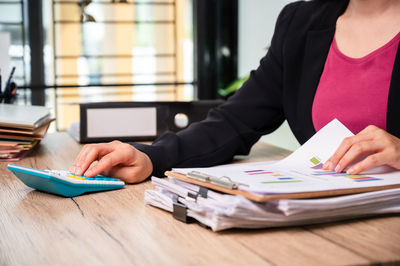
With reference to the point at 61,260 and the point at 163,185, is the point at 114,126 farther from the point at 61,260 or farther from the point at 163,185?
the point at 61,260

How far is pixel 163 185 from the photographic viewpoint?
0.90 m

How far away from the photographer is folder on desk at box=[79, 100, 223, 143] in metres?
1.65

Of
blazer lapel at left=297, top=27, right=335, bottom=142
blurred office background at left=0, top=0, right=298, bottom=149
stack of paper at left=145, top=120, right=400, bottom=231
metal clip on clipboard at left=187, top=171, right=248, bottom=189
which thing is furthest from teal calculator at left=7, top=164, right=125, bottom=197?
blurred office background at left=0, top=0, right=298, bottom=149

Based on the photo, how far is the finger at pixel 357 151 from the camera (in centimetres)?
92

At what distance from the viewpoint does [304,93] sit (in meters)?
1.35

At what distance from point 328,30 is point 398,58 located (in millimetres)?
215

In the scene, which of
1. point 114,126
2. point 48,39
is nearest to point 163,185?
point 114,126

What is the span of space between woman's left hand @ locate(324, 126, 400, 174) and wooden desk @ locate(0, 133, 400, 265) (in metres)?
0.11

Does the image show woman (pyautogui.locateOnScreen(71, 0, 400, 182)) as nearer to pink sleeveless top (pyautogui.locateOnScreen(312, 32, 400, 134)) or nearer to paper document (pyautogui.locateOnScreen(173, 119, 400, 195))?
pink sleeveless top (pyautogui.locateOnScreen(312, 32, 400, 134))

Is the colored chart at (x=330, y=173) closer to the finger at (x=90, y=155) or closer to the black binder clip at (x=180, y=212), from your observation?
the black binder clip at (x=180, y=212)

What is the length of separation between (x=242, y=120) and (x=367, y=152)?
53 centimetres

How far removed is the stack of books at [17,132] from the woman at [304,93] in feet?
1.30

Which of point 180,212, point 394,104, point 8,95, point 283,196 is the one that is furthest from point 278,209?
point 8,95

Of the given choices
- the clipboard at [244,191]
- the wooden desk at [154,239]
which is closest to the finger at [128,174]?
the wooden desk at [154,239]
